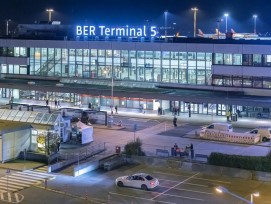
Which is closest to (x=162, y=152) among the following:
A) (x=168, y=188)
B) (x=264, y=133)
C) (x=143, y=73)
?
(x=168, y=188)

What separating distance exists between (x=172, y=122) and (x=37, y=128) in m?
25.5

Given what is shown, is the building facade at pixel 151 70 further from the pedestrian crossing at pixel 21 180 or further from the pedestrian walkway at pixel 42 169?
the pedestrian crossing at pixel 21 180

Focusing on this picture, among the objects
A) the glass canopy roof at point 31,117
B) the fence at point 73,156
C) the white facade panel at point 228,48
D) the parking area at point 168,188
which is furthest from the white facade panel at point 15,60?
the parking area at point 168,188

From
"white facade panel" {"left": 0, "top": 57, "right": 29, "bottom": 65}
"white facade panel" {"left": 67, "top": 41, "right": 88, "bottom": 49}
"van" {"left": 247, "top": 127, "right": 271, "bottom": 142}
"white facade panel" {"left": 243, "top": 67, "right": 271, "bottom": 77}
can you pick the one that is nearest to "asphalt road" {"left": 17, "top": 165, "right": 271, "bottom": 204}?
"van" {"left": 247, "top": 127, "right": 271, "bottom": 142}

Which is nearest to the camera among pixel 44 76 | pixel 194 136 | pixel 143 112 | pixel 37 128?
pixel 37 128

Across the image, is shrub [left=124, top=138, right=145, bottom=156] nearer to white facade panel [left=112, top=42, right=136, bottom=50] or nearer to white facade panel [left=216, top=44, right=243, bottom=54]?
white facade panel [left=216, top=44, right=243, bottom=54]

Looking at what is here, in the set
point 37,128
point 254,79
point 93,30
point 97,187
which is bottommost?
point 97,187

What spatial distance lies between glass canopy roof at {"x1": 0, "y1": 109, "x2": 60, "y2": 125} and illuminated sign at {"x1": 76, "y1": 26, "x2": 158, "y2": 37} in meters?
34.5

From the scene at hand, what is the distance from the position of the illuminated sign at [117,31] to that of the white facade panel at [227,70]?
48.5 feet

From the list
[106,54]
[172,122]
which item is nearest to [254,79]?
[172,122]

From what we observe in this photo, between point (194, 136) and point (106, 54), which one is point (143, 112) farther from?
point (194, 136)

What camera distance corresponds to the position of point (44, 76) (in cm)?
10231

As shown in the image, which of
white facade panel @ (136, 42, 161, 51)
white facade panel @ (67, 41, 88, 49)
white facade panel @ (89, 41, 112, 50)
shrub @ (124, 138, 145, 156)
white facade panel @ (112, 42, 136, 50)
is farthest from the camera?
white facade panel @ (67, 41, 88, 49)

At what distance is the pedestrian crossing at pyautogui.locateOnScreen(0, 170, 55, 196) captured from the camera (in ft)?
151
